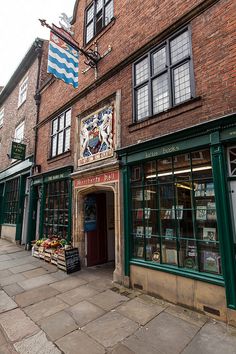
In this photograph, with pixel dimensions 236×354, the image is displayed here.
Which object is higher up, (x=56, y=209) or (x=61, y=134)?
(x=61, y=134)

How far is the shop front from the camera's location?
4.06m

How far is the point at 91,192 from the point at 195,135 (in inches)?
177

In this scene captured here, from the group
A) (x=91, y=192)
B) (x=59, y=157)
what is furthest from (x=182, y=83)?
(x=59, y=157)

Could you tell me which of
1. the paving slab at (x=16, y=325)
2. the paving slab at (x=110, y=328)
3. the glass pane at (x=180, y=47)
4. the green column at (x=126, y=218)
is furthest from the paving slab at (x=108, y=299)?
the glass pane at (x=180, y=47)

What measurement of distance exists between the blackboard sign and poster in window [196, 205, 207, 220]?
182 inches

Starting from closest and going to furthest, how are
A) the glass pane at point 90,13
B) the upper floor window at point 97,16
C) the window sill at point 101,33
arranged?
the window sill at point 101,33 → the upper floor window at point 97,16 → the glass pane at point 90,13

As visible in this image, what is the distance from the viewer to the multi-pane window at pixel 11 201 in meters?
13.3

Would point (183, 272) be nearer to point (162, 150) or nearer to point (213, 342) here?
point (213, 342)

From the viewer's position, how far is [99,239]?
27.1 feet

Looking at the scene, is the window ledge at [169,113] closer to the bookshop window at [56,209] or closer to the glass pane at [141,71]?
the glass pane at [141,71]

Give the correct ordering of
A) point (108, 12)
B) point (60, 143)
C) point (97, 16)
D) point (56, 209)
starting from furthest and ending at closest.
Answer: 1. point (60, 143)
2. point (56, 209)
3. point (97, 16)
4. point (108, 12)

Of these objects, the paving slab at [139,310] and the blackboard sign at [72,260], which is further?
the blackboard sign at [72,260]

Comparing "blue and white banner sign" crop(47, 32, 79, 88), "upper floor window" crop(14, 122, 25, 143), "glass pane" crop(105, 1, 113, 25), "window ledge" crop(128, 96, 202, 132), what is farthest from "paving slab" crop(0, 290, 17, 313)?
"upper floor window" crop(14, 122, 25, 143)

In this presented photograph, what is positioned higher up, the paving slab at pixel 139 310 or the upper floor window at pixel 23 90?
the upper floor window at pixel 23 90
